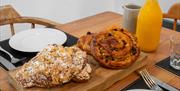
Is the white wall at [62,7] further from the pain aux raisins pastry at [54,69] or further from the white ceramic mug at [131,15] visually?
the pain aux raisins pastry at [54,69]

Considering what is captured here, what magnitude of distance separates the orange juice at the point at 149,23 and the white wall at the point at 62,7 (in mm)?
1410

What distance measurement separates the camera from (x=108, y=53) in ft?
2.57

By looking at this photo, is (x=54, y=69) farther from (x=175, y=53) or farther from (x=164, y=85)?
(x=175, y=53)

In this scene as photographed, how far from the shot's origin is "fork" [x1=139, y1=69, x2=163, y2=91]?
77 centimetres

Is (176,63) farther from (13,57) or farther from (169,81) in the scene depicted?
(13,57)

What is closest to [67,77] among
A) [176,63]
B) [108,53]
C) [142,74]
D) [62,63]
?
[62,63]

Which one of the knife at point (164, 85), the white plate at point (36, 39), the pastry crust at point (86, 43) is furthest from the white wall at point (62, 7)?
the knife at point (164, 85)

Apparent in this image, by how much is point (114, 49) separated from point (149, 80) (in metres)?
0.14

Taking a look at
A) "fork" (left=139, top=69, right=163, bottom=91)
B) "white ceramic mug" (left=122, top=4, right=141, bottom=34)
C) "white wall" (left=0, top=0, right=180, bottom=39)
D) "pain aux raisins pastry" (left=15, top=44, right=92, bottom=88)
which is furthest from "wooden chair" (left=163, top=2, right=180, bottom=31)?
"white wall" (left=0, top=0, right=180, bottom=39)

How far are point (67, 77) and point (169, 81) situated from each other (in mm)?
332

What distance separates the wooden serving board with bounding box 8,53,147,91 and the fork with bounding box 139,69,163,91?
2 cm

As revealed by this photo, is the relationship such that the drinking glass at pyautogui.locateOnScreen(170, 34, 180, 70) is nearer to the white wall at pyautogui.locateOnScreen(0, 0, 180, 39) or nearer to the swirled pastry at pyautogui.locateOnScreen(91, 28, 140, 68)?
the swirled pastry at pyautogui.locateOnScreen(91, 28, 140, 68)

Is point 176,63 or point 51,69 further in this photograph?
point 176,63

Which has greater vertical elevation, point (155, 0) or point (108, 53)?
point (155, 0)
